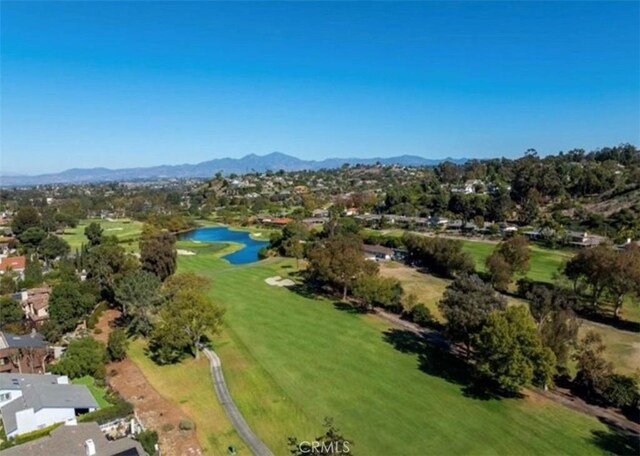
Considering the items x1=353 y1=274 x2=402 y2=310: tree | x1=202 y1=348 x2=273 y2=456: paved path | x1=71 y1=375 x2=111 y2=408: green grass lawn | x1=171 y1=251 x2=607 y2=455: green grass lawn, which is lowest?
x1=71 y1=375 x2=111 y2=408: green grass lawn

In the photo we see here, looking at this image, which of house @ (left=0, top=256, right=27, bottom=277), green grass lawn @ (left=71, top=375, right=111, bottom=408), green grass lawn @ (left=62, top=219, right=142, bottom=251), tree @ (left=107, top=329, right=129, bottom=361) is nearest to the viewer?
green grass lawn @ (left=71, top=375, right=111, bottom=408)

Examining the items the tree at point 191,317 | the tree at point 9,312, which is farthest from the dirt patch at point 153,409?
the tree at point 9,312

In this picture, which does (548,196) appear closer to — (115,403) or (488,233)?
(488,233)

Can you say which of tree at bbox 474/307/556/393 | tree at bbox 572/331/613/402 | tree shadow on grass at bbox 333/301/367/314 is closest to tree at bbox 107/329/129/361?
tree shadow on grass at bbox 333/301/367/314

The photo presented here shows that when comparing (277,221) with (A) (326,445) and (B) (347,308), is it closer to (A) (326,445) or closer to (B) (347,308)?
(B) (347,308)

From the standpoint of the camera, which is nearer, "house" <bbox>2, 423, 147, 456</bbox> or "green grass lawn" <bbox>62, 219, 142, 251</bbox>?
"house" <bbox>2, 423, 147, 456</bbox>

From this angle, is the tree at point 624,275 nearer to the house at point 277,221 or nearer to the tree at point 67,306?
the tree at point 67,306

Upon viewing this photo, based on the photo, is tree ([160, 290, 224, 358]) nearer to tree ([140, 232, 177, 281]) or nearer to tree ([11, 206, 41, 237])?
tree ([140, 232, 177, 281])
